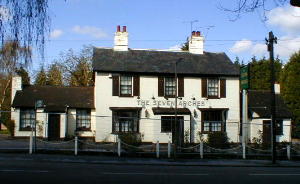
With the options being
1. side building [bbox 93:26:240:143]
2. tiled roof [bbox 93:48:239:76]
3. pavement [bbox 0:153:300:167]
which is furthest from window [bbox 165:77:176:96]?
pavement [bbox 0:153:300:167]

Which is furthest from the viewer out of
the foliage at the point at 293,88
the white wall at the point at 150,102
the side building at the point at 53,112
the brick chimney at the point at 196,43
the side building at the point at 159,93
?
the foliage at the point at 293,88

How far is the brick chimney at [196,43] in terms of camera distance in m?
35.5

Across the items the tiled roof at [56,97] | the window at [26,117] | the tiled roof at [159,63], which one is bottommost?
the window at [26,117]

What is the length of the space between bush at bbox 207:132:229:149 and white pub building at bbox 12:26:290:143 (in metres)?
1.78

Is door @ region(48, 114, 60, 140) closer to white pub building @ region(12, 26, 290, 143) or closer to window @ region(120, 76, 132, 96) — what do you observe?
white pub building @ region(12, 26, 290, 143)

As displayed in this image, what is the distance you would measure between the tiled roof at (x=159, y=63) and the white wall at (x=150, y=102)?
2.15 ft

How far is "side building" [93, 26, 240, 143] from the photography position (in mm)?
30766

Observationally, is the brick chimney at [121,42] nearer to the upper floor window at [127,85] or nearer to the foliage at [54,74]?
the upper floor window at [127,85]

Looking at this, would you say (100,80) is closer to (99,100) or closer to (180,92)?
(99,100)

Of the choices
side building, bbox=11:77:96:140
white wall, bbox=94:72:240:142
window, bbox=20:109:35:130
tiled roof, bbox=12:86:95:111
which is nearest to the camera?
white wall, bbox=94:72:240:142

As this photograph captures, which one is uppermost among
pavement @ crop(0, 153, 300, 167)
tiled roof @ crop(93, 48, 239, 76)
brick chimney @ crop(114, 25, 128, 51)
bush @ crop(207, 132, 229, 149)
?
brick chimney @ crop(114, 25, 128, 51)

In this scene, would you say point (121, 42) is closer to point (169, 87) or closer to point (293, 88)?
point (169, 87)

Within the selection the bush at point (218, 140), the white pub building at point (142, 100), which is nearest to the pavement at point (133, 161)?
the bush at point (218, 140)

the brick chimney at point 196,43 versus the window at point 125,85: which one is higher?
the brick chimney at point 196,43
